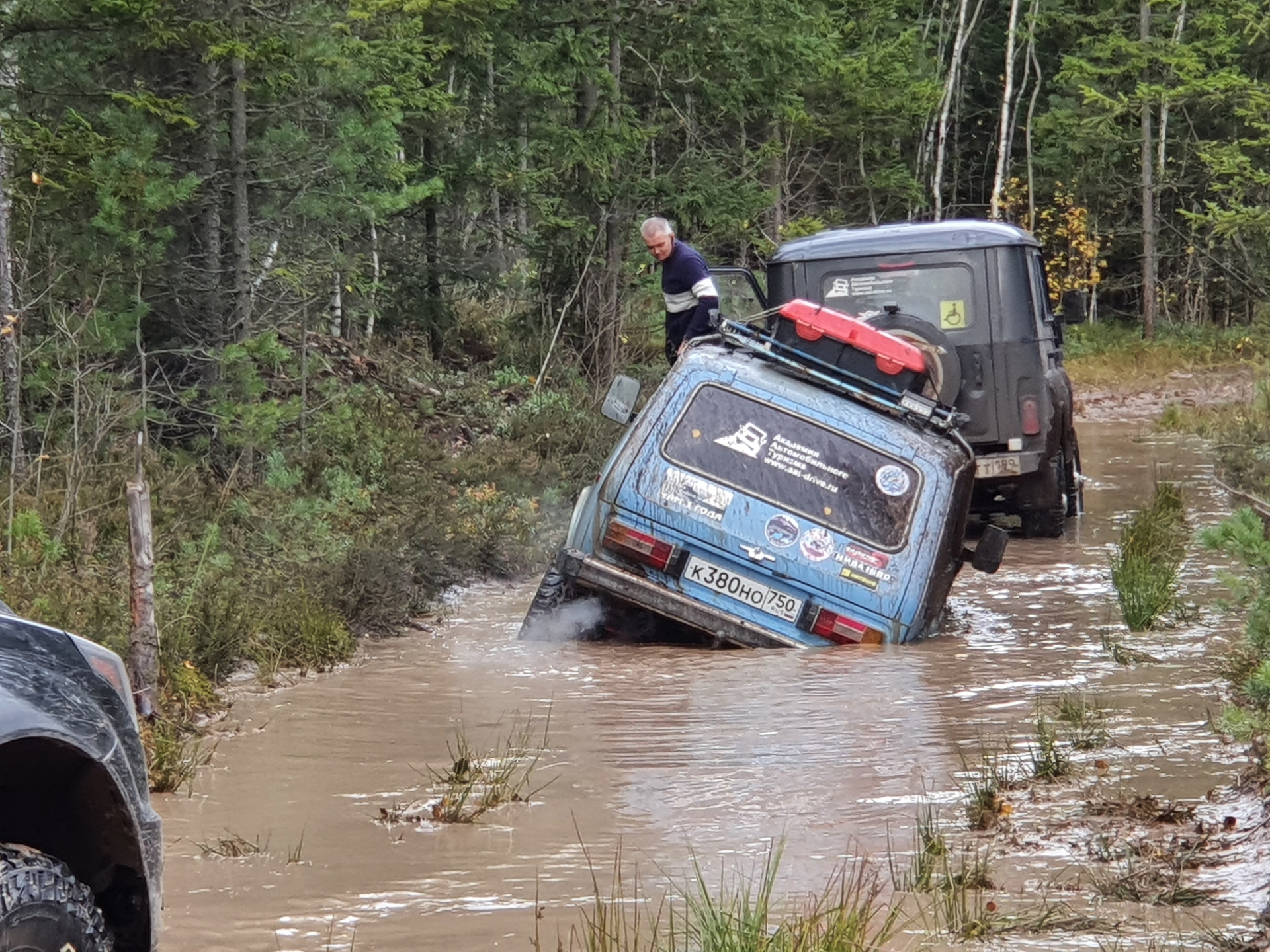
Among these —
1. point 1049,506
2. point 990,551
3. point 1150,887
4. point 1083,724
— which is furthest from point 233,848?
point 1049,506

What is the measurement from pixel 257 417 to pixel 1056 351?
18.9 ft

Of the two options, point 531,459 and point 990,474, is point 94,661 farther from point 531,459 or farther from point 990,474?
point 531,459

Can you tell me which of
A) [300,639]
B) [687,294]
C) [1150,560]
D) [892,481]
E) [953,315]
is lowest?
[1150,560]

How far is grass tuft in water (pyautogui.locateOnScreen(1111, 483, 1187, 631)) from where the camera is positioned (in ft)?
30.2

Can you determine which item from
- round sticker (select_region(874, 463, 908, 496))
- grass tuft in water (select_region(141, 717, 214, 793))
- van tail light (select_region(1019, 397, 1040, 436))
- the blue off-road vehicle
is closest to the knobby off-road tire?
round sticker (select_region(874, 463, 908, 496))

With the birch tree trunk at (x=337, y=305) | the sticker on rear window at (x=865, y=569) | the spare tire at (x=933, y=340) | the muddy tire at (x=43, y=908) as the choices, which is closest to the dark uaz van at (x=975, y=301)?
the spare tire at (x=933, y=340)

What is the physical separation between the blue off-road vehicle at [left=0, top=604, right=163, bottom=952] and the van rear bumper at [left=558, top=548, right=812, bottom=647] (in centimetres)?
470

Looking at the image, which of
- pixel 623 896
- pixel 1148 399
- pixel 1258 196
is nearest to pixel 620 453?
pixel 623 896

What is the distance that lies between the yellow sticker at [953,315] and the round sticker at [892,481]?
11.1 feet

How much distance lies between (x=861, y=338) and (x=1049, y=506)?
12.6 feet

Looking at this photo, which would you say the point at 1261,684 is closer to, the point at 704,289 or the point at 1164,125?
the point at 704,289

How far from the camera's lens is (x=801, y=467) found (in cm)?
835

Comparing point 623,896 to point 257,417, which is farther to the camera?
point 257,417

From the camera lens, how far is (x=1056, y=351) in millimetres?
12484
